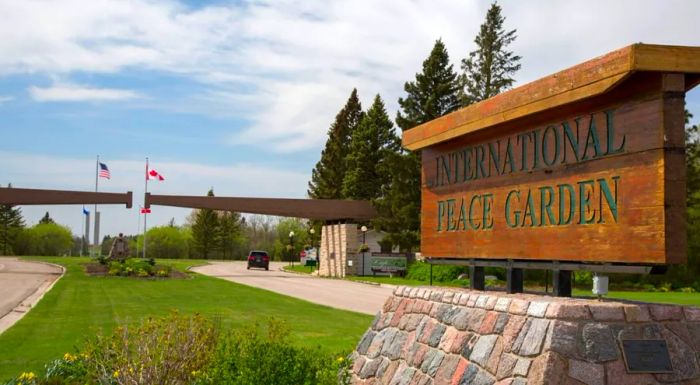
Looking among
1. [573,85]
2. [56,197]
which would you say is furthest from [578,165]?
[56,197]

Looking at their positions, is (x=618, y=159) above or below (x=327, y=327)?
above

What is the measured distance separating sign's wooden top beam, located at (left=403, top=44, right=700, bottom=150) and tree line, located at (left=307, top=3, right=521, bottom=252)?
33955 mm

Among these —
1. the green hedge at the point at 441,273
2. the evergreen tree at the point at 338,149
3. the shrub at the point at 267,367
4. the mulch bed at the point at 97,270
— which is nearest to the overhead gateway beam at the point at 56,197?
the mulch bed at the point at 97,270

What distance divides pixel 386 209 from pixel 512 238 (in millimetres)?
38112

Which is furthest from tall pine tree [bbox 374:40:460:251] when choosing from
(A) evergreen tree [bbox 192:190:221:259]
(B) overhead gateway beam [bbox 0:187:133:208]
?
(A) evergreen tree [bbox 192:190:221:259]

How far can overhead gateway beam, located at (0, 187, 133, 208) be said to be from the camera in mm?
39750

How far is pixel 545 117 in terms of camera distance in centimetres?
707

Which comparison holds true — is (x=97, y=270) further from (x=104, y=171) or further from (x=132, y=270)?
(x=104, y=171)

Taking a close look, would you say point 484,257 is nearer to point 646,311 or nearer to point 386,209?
point 646,311

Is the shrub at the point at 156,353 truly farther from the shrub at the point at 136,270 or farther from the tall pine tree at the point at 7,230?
the tall pine tree at the point at 7,230

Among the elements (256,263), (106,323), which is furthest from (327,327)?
(256,263)

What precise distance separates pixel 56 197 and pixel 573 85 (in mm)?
39276

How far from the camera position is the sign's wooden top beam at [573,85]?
18.6 feet

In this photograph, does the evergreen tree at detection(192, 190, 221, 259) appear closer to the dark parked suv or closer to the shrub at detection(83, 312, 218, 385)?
the dark parked suv
